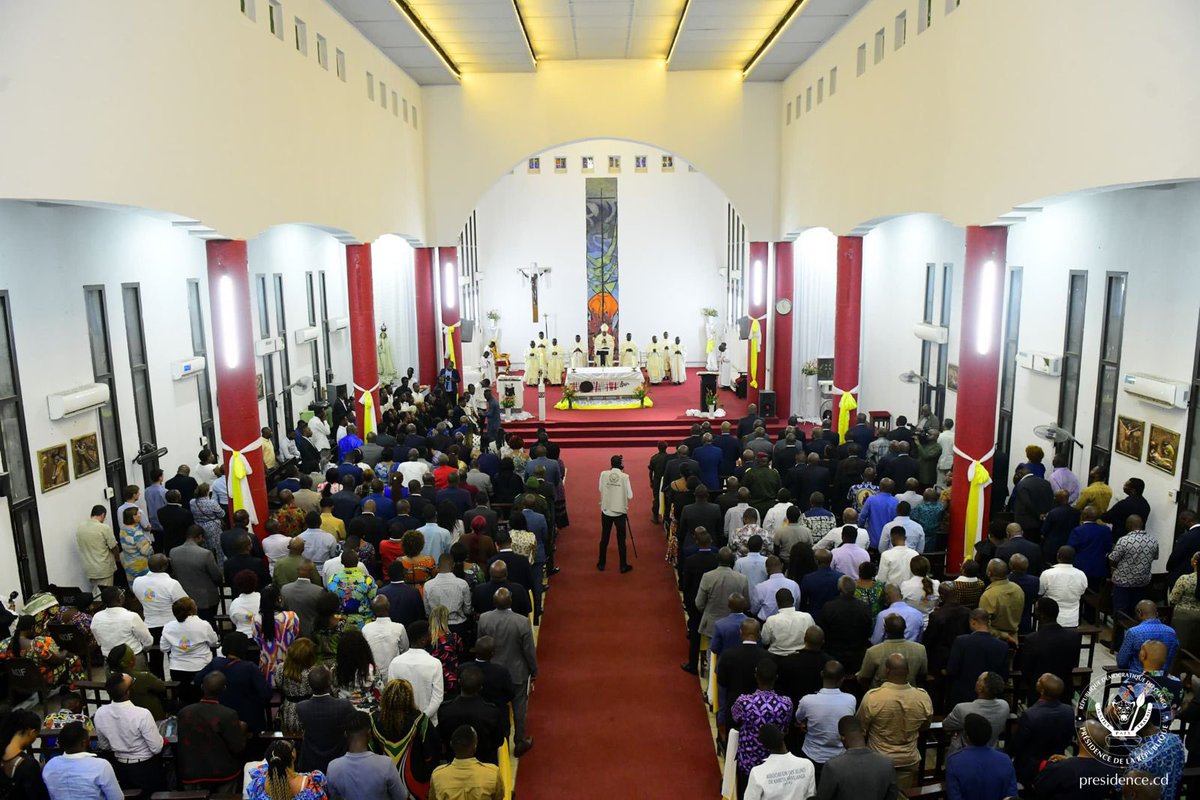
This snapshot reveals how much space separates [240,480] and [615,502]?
178 inches

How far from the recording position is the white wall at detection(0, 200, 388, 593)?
9.34 metres

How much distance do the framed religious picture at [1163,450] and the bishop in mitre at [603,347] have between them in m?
16.2

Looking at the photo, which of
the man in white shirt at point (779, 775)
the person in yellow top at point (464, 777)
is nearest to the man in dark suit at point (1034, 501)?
the man in white shirt at point (779, 775)

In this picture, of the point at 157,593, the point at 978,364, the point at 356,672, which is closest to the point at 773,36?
the point at 978,364

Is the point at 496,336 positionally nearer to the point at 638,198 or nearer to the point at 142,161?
the point at 638,198

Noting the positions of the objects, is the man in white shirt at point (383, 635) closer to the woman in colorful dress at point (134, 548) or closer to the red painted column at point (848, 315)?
the woman in colorful dress at point (134, 548)

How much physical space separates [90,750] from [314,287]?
13.4 m

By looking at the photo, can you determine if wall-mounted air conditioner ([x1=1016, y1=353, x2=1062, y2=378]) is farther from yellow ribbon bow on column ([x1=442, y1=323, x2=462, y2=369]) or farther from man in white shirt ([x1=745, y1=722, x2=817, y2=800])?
yellow ribbon bow on column ([x1=442, y1=323, x2=462, y2=369])

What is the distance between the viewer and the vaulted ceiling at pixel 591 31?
15.0m

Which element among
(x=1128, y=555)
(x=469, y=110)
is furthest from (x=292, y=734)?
(x=469, y=110)

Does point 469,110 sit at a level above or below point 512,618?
above

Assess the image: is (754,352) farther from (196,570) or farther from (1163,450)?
(196,570)

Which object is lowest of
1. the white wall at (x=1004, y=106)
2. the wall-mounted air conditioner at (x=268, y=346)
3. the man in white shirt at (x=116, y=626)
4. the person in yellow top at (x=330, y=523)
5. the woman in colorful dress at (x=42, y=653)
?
the woman in colorful dress at (x=42, y=653)

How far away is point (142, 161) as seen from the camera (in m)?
8.58
